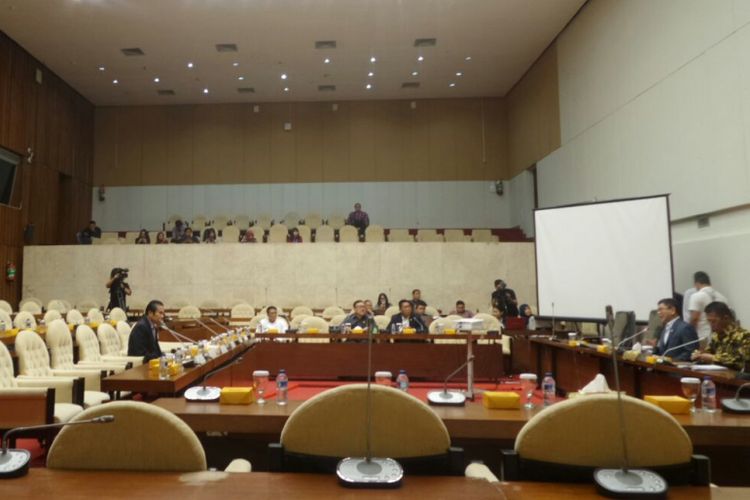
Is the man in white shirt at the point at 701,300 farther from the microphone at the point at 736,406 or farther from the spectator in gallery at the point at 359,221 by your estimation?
the spectator in gallery at the point at 359,221

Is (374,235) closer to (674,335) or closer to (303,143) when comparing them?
(303,143)

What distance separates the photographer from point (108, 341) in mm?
6434

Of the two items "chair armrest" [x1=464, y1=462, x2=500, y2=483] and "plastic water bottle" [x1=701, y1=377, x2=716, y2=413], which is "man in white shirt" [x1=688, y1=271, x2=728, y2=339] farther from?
"chair armrest" [x1=464, y1=462, x2=500, y2=483]

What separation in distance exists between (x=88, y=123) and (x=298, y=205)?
6.53 meters

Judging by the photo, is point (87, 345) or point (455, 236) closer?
point (87, 345)

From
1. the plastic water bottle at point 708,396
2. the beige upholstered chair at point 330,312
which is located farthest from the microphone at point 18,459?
the beige upholstered chair at point 330,312

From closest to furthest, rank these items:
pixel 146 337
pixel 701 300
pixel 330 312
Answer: pixel 146 337, pixel 701 300, pixel 330 312

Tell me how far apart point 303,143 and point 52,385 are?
1294 cm

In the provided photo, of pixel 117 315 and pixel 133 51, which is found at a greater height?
pixel 133 51

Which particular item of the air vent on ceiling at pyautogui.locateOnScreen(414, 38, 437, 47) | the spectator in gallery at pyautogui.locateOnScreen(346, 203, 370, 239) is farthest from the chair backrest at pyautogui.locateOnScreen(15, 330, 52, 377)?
the air vent on ceiling at pyautogui.locateOnScreen(414, 38, 437, 47)

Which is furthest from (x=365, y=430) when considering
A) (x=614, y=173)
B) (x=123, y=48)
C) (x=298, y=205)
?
(x=298, y=205)

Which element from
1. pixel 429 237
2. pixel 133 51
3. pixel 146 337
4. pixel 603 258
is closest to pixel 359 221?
pixel 429 237

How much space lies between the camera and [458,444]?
2.50 metres

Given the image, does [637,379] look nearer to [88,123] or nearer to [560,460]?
[560,460]
